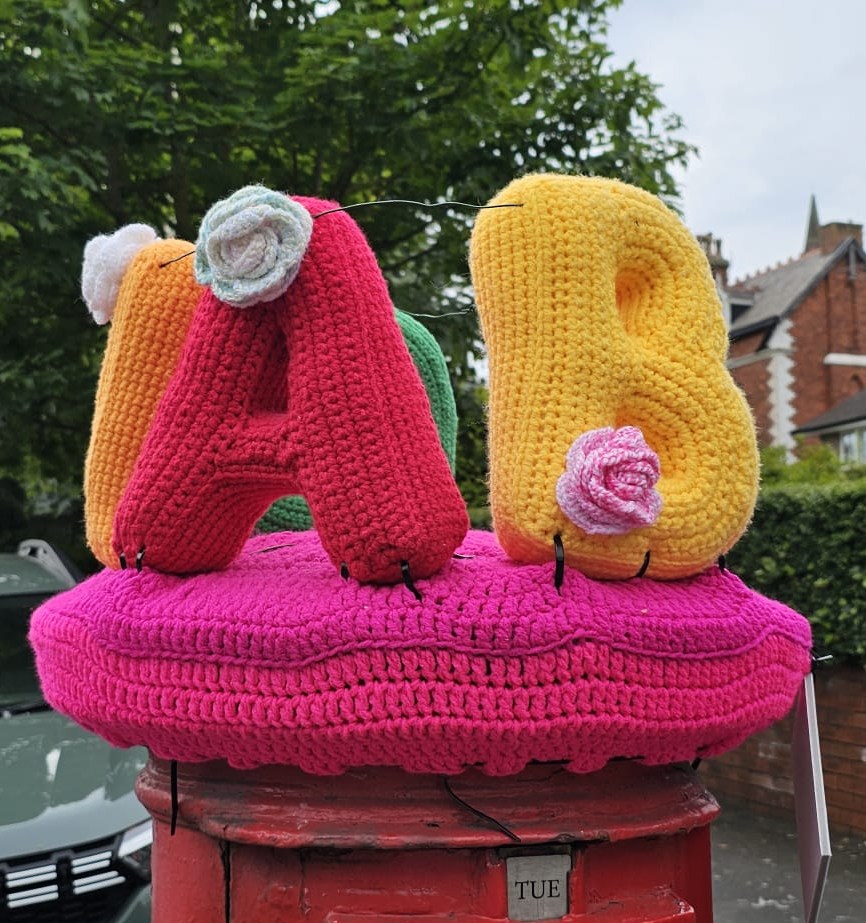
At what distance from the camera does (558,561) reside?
1292 millimetres

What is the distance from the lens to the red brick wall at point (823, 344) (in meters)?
25.0

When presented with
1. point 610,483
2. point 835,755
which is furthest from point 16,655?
point 835,755

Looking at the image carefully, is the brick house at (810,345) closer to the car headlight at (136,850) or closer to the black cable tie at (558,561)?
the car headlight at (136,850)

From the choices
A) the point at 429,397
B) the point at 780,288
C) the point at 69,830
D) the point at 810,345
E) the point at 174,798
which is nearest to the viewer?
the point at 174,798

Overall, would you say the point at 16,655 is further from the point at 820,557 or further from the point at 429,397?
the point at 820,557

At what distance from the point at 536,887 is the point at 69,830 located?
2133 mm

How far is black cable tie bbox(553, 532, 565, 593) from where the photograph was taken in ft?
4.24

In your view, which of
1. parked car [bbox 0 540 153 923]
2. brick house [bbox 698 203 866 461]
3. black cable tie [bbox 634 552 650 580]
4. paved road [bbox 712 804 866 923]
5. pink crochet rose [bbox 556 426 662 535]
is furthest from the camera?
brick house [bbox 698 203 866 461]

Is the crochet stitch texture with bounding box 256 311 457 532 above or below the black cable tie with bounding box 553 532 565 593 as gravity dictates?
above

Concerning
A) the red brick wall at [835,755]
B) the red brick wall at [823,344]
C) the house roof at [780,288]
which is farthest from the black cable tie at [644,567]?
the red brick wall at [823,344]

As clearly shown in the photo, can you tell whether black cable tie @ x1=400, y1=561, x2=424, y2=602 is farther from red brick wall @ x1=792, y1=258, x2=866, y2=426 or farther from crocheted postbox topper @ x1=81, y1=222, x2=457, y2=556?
red brick wall @ x1=792, y1=258, x2=866, y2=426

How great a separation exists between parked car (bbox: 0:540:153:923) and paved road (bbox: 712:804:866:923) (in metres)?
2.50

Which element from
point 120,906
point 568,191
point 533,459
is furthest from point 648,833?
point 120,906

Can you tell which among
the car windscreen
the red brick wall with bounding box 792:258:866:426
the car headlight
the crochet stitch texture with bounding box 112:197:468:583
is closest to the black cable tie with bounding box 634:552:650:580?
the crochet stitch texture with bounding box 112:197:468:583
